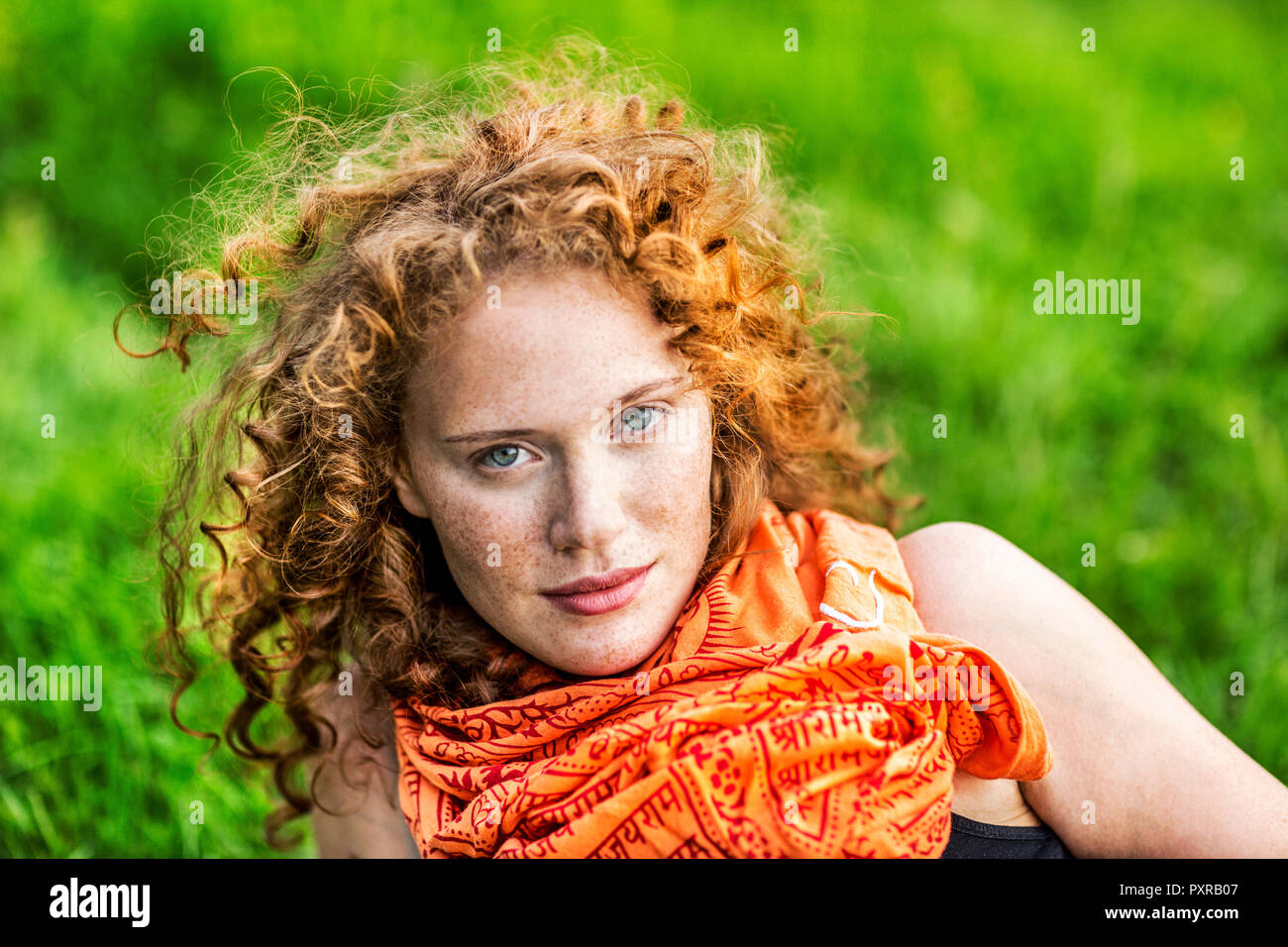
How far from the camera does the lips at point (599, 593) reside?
5.29 feet

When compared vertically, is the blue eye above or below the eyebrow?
below

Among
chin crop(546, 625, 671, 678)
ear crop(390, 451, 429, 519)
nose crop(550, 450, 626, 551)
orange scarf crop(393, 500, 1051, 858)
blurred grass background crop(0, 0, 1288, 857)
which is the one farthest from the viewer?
blurred grass background crop(0, 0, 1288, 857)

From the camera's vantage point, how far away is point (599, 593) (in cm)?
162

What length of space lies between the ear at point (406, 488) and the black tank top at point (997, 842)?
3.04 feet

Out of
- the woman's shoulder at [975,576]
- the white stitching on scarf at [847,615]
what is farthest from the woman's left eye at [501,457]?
the woman's shoulder at [975,576]

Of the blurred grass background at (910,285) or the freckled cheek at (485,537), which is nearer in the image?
the freckled cheek at (485,537)

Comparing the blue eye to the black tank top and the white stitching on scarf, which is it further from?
the black tank top

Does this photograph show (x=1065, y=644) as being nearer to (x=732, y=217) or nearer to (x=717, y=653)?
(x=717, y=653)

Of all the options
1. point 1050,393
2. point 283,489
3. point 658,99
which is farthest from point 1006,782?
point 1050,393

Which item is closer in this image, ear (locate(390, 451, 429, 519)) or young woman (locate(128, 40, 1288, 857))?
young woman (locate(128, 40, 1288, 857))

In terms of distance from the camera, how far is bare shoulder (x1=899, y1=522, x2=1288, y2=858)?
1583 millimetres

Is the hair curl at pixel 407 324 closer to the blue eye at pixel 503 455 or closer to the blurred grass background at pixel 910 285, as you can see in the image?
the blue eye at pixel 503 455

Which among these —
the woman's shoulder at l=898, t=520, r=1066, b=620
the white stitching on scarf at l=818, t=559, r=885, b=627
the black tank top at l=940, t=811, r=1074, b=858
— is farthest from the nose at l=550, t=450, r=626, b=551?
the black tank top at l=940, t=811, r=1074, b=858

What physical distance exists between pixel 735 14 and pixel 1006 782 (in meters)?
3.83
